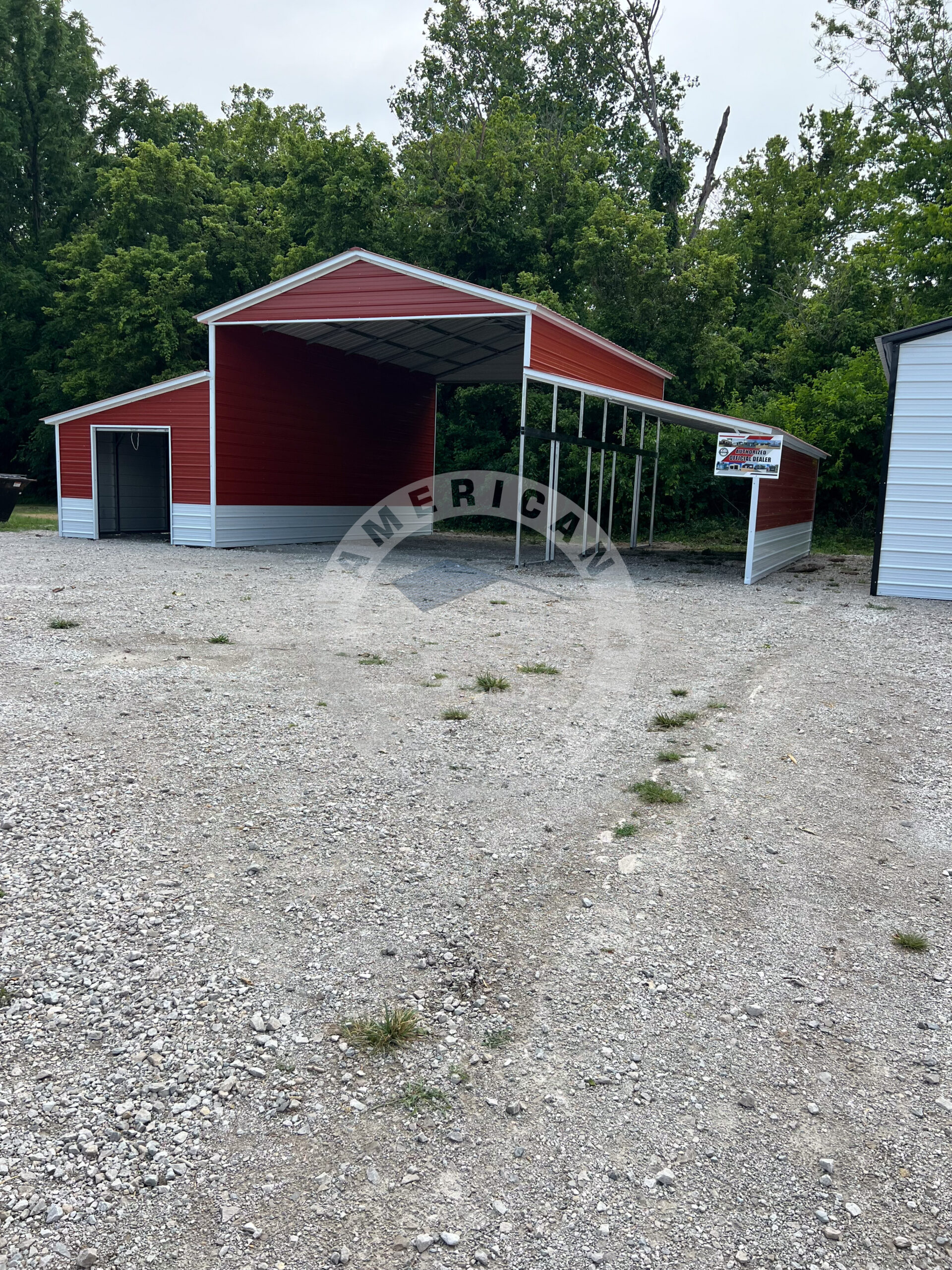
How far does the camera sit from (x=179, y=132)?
32.7 metres

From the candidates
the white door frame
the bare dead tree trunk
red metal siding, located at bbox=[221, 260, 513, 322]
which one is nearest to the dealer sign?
red metal siding, located at bbox=[221, 260, 513, 322]

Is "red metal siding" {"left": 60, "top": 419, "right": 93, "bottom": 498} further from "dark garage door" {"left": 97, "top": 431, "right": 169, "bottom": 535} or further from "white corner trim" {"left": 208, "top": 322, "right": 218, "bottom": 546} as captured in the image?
"white corner trim" {"left": 208, "top": 322, "right": 218, "bottom": 546}

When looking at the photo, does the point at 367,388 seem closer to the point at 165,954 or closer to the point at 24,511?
the point at 24,511

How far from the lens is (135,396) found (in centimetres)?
1672

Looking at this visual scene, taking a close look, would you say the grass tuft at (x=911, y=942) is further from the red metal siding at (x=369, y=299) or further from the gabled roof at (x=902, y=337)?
the red metal siding at (x=369, y=299)

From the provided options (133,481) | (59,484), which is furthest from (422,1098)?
(133,481)

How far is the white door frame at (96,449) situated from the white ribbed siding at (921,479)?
12.1 meters

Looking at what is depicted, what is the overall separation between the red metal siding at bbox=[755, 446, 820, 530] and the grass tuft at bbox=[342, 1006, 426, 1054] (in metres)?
11.6

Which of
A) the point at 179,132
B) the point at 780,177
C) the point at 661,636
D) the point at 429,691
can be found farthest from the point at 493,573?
the point at 179,132

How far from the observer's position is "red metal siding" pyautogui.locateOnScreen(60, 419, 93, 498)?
17641 mm

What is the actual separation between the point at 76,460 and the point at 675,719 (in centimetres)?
1516

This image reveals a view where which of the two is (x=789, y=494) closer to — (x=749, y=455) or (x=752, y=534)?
(x=749, y=455)

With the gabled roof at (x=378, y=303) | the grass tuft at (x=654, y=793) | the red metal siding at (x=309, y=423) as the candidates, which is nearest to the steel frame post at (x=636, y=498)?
the gabled roof at (x=378, y=303)

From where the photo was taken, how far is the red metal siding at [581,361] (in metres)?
14.4
